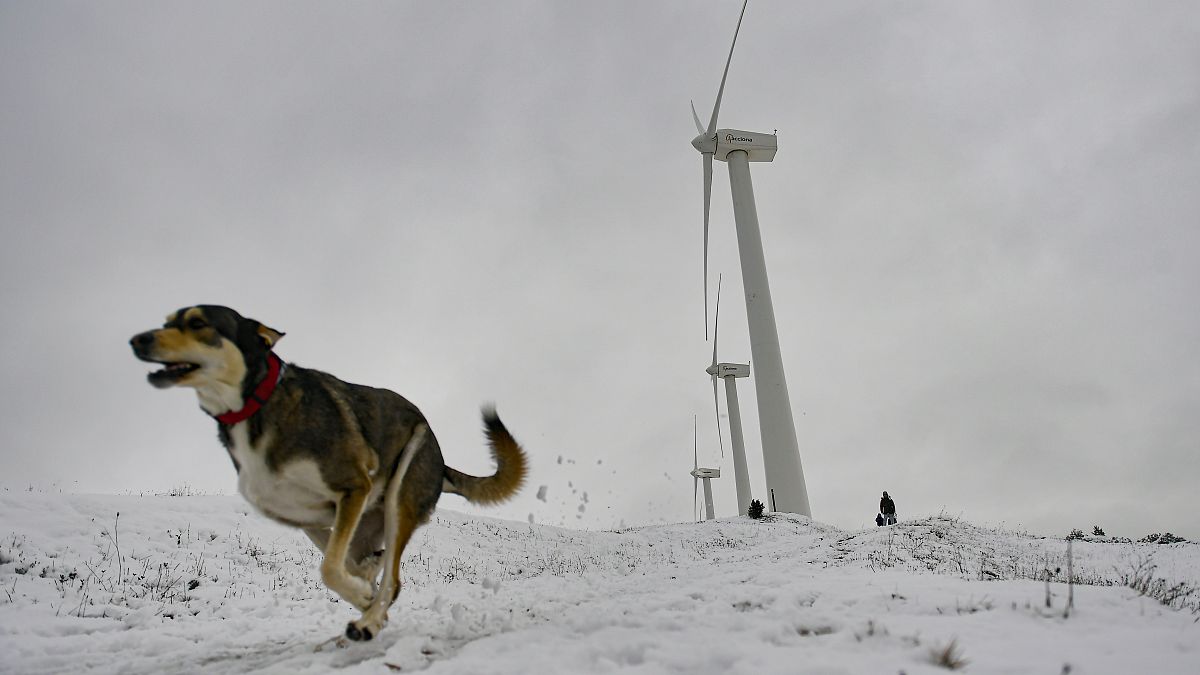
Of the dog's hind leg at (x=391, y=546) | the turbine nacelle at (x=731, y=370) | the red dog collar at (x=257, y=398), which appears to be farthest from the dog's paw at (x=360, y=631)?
the turbine nacelle at (x=731, y=370)

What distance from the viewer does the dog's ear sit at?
4.57 meters

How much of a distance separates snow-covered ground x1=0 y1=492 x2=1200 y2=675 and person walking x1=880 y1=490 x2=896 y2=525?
12.0 metres

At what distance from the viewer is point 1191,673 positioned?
3.28 metres

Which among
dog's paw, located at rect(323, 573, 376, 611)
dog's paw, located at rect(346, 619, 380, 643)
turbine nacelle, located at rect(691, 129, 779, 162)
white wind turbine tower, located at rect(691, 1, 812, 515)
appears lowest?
dog's paw, located at rect(346, 619, 380, 643)

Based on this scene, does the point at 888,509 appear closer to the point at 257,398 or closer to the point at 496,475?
the point at 496,475

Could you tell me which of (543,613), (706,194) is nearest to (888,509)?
(706,194)

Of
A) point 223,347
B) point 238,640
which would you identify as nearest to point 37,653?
point 238,640

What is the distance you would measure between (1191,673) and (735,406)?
40.0 metres

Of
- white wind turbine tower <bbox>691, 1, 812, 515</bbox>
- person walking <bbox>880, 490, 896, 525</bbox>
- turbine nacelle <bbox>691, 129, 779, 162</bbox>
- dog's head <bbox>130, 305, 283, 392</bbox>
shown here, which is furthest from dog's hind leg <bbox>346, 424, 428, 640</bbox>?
turbine nacelle <bbox>691, 129, 779, 162</bbox>

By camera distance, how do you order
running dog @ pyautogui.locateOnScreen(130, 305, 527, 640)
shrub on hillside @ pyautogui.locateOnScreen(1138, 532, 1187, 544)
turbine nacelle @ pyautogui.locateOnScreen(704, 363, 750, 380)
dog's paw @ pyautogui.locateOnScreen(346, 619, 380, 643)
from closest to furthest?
1. running dog @ pyautogui.locateOnScreen(130, 305, 527, 640)
2. dog's paw @ pyautogui.locateOnScreen(346, 619, 380, 643)
3. shrub on hillside @ pyautogui.locateOnScreen(1138, 532, 1187, 544)
4. turbine nacelle @ pyautogui.locateOnScreen(704, 363, 750, 380)

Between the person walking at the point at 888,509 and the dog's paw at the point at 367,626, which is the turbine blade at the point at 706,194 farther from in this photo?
the dog's paw at the point at 367,626

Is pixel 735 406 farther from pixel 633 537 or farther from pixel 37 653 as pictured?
pixel 37 653

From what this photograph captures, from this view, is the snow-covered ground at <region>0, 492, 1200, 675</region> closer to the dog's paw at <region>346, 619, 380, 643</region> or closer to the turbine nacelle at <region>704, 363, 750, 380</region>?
the dog's paw at <region>346, 619, 380, 643</region>

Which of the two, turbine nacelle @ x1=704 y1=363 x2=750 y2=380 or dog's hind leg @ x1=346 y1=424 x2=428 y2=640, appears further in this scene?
turbine nacelle @ x1=704 y1=363 x2=750 y2=380
